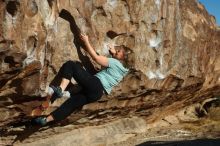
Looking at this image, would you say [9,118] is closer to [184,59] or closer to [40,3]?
[40,3]

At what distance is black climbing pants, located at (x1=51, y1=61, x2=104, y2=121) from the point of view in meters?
8.30

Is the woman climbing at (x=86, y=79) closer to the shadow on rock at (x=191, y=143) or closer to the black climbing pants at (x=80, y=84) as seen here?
the black climbing pants at (x=80, y=84)

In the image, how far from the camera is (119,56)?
29.2 feet

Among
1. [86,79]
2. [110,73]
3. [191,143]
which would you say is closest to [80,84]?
[86,79]

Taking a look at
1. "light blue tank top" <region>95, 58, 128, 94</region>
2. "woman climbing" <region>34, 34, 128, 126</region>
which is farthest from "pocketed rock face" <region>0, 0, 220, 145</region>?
"light blue tank top" <region>95, 58, 128, 94</region>

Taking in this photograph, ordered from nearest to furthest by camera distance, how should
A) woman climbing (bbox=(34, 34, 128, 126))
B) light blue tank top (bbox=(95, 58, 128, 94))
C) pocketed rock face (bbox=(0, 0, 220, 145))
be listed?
pocketed rock face (bbox=(0, 0, 220, 145)) < woman climbing (bbox=(34, 34, 128, 126)) < light blue tank top (bbox=(95, 58, 128, 94))

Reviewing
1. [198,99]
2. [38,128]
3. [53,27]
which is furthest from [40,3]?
[198,99]

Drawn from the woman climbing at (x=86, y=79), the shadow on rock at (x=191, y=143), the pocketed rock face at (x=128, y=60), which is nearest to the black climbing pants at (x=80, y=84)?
the woman climbing at (x=86, y=79)

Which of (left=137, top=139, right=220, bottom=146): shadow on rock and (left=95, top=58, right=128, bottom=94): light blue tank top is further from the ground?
(left=95, top=58, right=128, bottom=94): light blue tank top

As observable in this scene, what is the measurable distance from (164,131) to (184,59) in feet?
9.27

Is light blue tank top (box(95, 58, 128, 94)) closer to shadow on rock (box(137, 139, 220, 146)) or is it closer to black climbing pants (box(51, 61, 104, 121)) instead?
black climbing pants (box(51, 61, 104, 121))

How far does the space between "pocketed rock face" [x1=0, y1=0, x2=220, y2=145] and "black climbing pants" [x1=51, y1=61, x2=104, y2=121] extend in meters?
0.37

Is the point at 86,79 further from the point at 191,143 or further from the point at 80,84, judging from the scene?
the point at 191,143

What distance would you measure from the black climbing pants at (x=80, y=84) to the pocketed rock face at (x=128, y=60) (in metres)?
0.37
